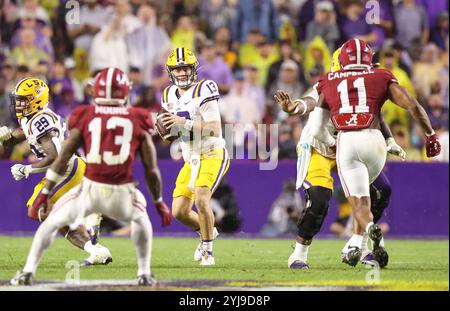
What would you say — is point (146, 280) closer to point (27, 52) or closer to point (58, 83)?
point (58, 83)

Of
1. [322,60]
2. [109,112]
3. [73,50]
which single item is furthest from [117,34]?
[109,112]

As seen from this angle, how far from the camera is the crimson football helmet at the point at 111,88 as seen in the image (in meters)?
8.30

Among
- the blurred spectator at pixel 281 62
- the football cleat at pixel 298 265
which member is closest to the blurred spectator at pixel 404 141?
the blurred spectator at pixel 281 62

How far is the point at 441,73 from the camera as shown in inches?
686

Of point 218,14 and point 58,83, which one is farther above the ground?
point 218,14

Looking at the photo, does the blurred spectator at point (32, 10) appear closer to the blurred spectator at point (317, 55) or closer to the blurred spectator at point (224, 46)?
the blurred spectator at point (224, 46)

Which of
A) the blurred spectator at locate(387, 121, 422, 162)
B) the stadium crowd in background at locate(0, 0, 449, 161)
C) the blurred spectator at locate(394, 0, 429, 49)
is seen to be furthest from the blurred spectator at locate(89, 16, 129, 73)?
the blurred spectator at locate(394, 0, 429, 49)

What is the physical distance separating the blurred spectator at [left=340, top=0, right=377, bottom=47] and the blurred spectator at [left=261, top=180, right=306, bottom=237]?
Answer: 3554mm

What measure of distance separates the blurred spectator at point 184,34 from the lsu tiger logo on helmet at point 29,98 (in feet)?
23.7

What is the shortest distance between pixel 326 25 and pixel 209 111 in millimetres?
7276

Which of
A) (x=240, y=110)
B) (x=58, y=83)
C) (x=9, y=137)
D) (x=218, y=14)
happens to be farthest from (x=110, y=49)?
(x=9, y=137)

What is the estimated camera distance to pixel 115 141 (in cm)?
825

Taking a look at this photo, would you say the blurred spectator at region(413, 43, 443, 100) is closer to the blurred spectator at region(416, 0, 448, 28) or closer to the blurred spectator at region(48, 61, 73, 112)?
the blurred spectator at region(416, 0, 448, 28)

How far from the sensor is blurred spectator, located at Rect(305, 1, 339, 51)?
694 inches
